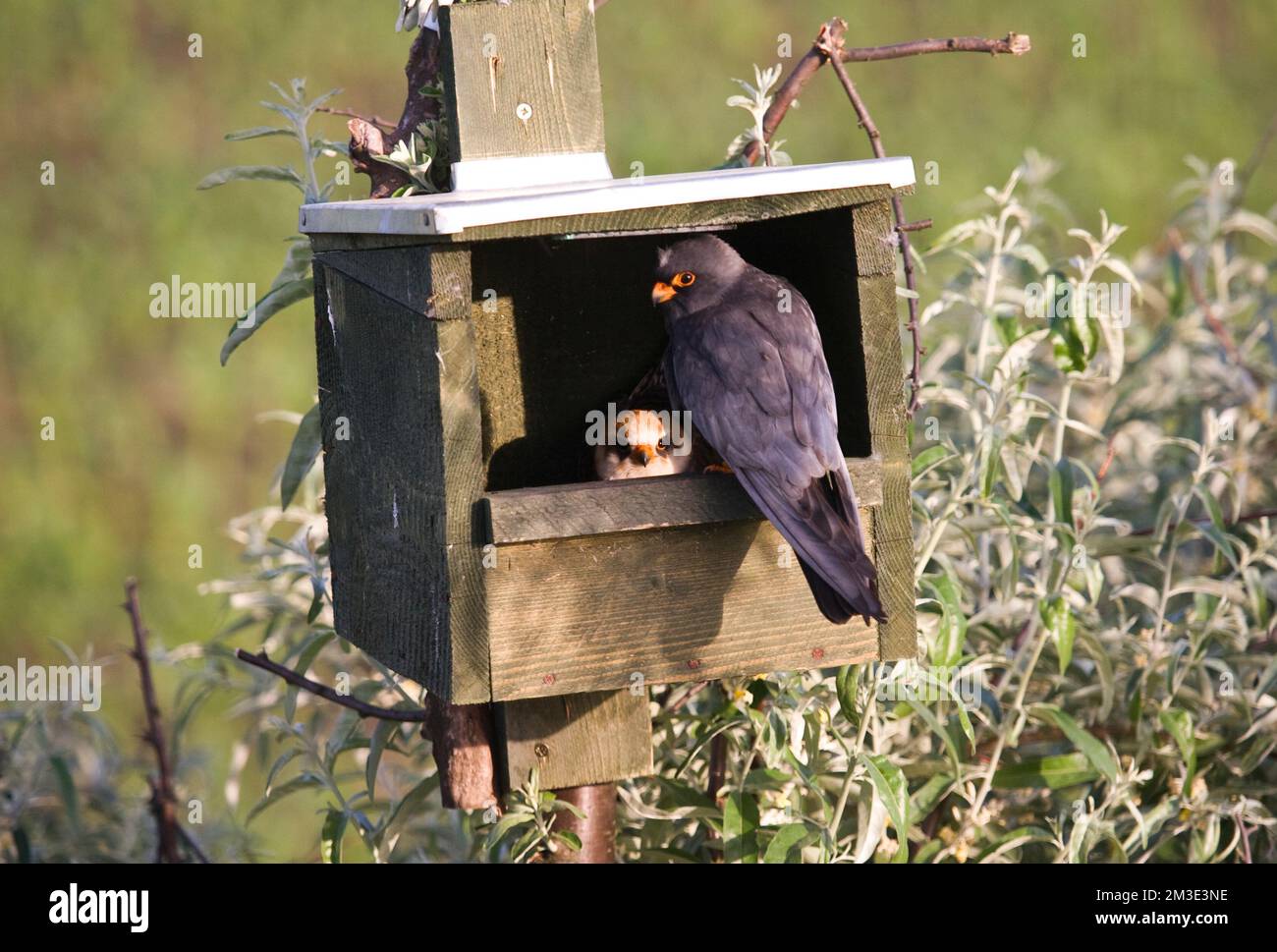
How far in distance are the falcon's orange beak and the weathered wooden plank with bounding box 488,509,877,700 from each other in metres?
0.47

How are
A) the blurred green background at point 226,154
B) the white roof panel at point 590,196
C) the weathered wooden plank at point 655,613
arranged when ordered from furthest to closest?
the blurred green background at point 226,154 < the weathered wooden plank at point 655,613 < the white roof panel at point 590,196

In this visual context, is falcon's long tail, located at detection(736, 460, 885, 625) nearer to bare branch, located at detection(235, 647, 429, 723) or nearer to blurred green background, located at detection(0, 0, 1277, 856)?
bare branch, located at detection(235, 647, 429, 723)

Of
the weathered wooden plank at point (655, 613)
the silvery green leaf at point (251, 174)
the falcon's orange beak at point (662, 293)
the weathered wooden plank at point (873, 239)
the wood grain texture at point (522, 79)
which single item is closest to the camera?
the weathered wooden plank at point (655, 613)

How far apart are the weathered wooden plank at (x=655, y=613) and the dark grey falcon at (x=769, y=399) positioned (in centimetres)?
14

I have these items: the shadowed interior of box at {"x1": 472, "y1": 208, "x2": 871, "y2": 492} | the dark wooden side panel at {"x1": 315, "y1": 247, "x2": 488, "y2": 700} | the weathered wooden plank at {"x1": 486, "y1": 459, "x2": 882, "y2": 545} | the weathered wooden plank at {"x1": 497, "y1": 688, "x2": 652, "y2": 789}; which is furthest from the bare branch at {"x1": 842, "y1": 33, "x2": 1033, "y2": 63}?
the weathered wooden plank at {"x1": 497, "y1": 688, "x2": 652, "y2": 789}

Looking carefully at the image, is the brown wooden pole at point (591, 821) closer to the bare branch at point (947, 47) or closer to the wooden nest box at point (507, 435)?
the wooden nest box at point (507, 435)

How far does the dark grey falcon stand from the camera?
208 centimetres

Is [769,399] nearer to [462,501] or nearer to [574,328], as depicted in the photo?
[462,501]

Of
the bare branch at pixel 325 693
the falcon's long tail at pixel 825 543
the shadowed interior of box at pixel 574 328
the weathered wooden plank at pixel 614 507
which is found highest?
the shadowed interior of box at pixel 574 328

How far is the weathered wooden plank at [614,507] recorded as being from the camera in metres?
2.09

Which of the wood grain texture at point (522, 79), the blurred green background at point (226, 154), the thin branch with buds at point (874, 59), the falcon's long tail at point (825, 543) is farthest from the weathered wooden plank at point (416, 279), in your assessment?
the blurred green background at point (226, 154)

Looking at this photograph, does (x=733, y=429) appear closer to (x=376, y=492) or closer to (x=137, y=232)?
(x=376, y=492)

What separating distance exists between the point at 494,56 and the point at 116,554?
11.5 ft

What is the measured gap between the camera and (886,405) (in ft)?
7.52
